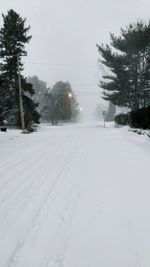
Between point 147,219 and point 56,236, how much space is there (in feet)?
4.92

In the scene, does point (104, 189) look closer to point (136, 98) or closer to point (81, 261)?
point (81, 261)

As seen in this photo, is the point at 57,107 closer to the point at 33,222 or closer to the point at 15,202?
the point at 15,202

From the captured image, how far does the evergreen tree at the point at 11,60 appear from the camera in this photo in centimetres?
3422

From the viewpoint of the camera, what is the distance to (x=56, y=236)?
374cm

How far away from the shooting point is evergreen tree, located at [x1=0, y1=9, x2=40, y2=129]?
34.2 m

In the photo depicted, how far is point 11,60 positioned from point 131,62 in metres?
14.8

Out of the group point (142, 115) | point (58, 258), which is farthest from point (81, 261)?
point (142, 115)

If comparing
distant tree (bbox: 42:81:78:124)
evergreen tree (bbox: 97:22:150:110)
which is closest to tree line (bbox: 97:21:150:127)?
evergreen tree (bbox: 97:22:150:110)

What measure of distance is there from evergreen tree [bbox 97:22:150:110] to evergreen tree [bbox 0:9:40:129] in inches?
415

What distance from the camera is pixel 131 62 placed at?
104ft

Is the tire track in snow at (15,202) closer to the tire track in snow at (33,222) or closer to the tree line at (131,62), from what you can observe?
the tire track in snow at (33,222)

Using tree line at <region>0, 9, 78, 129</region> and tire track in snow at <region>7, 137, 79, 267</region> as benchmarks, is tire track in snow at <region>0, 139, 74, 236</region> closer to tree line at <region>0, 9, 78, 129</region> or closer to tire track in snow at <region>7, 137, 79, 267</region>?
A: tire track in snow at <region>7, 137, 79, 267</region>

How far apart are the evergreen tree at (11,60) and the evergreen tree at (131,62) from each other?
34.6ft

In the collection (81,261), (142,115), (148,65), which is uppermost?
(148,65)
